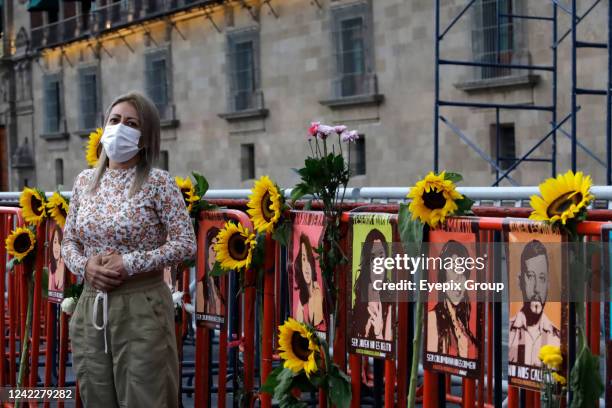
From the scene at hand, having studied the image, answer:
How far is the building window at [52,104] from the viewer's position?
40500mm

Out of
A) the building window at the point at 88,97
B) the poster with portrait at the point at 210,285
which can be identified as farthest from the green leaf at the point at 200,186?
the building window at the point at 88,97

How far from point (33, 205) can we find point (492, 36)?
16.4m

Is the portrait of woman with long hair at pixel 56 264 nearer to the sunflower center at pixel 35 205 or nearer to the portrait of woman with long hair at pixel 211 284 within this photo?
the sunflower center at pixel 35 205

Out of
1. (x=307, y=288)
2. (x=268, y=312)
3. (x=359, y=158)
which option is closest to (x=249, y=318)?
(x=268, y=312)

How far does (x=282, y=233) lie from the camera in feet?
17.2

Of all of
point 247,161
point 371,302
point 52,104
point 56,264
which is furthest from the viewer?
point 52,104

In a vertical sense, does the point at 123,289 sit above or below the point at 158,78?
below

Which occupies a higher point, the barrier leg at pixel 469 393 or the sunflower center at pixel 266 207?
the sunflower center at pixel 266 207

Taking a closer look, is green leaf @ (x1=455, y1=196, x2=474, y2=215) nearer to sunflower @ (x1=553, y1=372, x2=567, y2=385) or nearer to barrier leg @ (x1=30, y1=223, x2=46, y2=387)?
sunflower @ (x1=553, y1=372, x2=567, y2=385)

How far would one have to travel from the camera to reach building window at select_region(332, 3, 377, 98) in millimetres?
25766

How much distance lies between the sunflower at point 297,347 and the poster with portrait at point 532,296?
3.46 ft

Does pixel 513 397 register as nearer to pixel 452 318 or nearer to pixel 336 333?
pixel 452 318

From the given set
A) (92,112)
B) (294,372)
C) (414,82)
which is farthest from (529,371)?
(92,112)

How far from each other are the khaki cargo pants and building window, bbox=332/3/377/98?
67.2 ft
